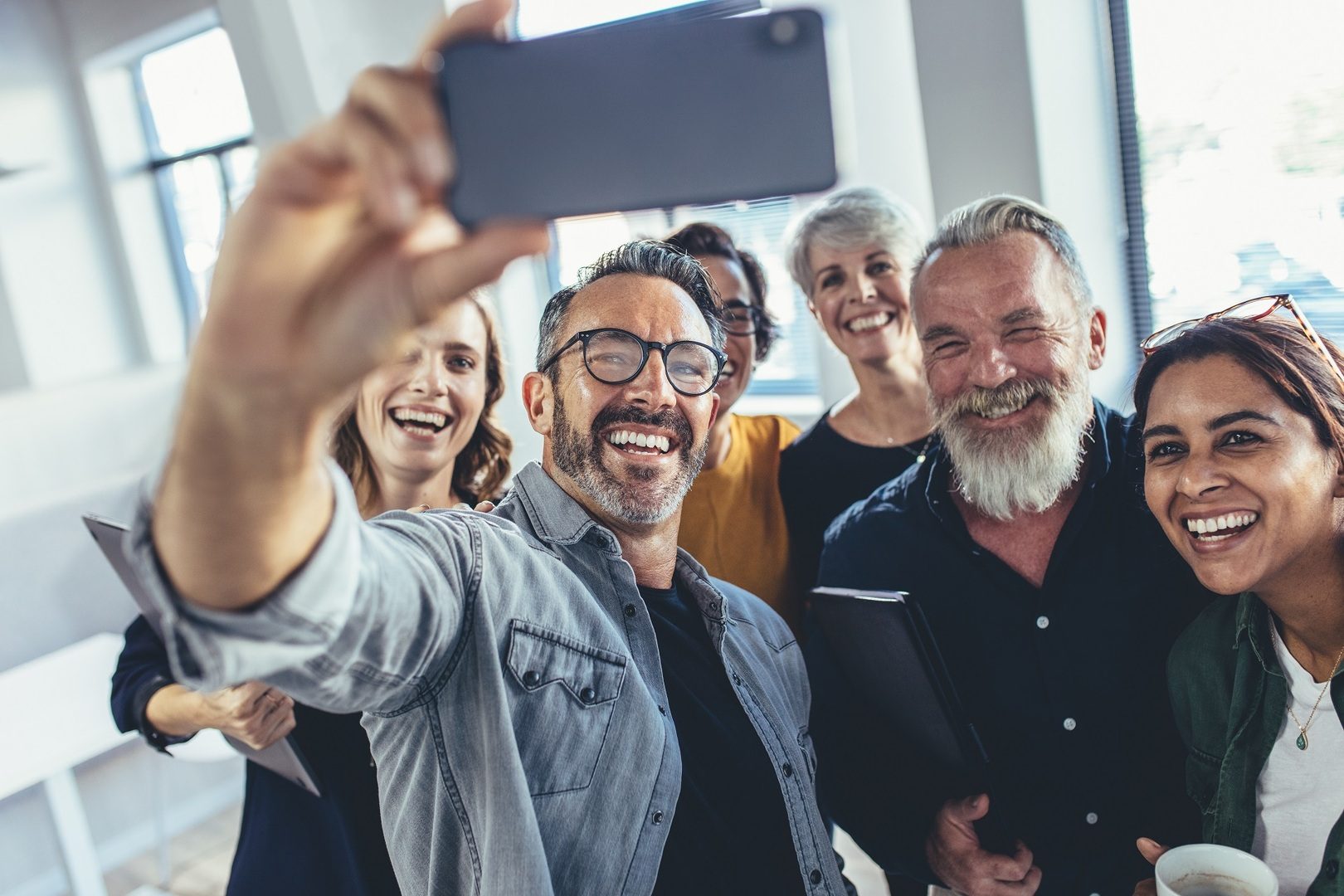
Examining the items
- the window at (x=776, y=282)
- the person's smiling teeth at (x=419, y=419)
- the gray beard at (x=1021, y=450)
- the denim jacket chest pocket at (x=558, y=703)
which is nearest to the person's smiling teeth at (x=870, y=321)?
the gray beard at (x=1021, y=450)

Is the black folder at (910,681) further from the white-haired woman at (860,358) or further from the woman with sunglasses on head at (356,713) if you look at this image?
the woman with sunglasses on head at (356,713)

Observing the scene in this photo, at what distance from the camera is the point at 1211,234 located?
3.19 metres

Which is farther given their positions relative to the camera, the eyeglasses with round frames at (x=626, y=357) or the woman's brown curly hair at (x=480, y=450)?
the woman's brown curly hair at (x=480, y=450)

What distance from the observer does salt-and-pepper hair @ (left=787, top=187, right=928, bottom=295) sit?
221 cm

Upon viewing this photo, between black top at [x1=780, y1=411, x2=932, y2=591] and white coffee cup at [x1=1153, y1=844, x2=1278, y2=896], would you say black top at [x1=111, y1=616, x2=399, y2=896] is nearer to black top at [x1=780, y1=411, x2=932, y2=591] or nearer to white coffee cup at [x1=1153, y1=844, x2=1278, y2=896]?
black top at [x1=780, y1=411, x2=932, y2=591]

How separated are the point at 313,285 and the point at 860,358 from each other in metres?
1.75

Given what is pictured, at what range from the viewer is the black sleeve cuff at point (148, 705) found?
1.70m

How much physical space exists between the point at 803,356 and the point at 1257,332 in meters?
3.42

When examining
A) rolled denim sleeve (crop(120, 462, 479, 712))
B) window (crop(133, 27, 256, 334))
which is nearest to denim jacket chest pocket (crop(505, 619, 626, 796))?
rolled denim sleeve (crop(120, 462, 479, 712))

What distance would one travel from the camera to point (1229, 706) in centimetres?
132

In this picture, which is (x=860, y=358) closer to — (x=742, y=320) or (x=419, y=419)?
(x=742, y=320)

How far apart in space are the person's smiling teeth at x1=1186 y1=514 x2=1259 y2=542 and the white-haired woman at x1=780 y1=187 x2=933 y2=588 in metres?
0.84

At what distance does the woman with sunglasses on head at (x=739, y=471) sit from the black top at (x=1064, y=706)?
0.47 meters

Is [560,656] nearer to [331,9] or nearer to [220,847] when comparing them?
[220,847]
